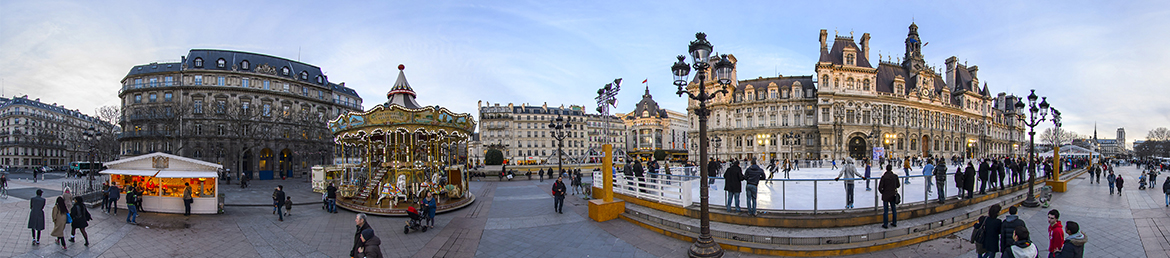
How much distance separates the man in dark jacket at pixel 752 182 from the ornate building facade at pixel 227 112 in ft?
129

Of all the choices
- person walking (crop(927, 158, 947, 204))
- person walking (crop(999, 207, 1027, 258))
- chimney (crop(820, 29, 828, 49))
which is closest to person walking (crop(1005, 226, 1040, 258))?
person walking (crop(999, 207, 1027, 258))

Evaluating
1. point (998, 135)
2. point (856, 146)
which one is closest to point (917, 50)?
point (856, 146)

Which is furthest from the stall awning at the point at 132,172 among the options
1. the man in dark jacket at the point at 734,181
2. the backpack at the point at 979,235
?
Result: the backpack at the point at 979,235

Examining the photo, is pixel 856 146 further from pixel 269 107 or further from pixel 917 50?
pixel 269 107

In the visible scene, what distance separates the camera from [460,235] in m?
9.77

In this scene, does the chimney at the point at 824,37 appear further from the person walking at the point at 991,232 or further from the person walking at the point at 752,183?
the person walking at the point at 991,232

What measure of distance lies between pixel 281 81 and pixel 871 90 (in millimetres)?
70824

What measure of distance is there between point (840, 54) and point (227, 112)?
68359mm

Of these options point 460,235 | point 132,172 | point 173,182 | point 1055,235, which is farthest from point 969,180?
point 132,172

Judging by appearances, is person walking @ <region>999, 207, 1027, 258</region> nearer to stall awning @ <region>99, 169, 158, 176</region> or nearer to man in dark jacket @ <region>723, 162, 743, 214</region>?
man in dark jacket @ <region>723, 162, 743, 214</region>

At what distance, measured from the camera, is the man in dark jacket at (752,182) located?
339 inches

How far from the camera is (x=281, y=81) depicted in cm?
4291

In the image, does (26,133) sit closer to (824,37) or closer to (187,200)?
(187,200)

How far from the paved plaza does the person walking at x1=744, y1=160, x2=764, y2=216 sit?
1.58 meters
